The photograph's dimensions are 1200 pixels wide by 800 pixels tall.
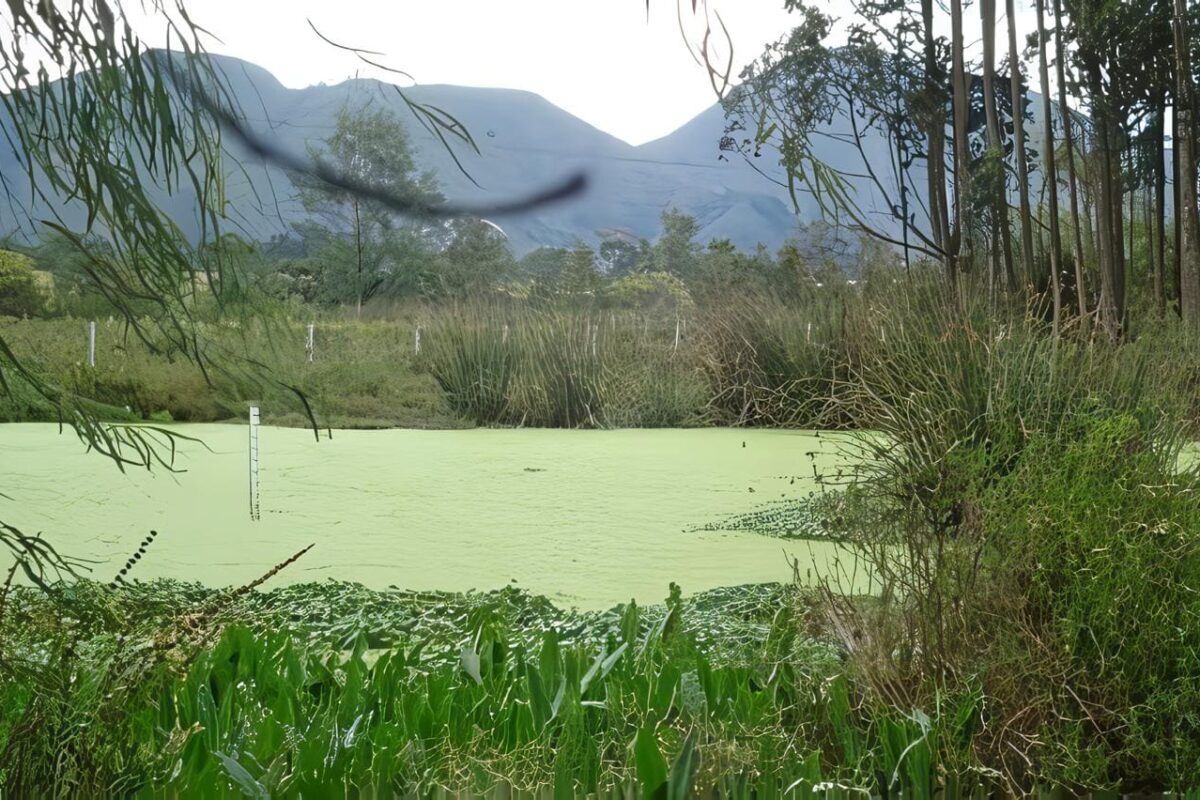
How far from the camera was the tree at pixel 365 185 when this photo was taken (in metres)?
2.69

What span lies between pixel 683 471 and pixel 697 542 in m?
0.55

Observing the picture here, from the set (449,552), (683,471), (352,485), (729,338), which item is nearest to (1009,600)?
(449,552)

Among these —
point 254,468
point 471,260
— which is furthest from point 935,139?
point 254,468

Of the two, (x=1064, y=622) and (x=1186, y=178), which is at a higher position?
(x=1186, y=178)

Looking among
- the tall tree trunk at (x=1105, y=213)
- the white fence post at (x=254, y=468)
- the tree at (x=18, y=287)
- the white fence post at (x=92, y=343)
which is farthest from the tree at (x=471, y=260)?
the tall tree trunk at (x=1105, y=213)

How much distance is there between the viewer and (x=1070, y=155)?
2887 millimetres

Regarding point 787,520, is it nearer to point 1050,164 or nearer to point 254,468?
point 1050,164

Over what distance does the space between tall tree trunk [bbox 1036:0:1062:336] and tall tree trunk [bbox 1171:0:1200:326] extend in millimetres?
311

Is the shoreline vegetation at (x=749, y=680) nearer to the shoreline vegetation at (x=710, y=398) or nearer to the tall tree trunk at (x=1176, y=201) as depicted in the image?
the shoreline vegetation at (x=710, y=398)

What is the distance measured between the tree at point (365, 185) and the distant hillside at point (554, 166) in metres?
0.05

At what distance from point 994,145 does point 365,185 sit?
1.60 metres

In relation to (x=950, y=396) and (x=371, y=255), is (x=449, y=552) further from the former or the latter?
(x=950, y=396)

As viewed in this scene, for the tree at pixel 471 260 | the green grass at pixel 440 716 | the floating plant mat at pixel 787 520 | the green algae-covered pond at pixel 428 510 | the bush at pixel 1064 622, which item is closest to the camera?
the green grass at pixel 440 716

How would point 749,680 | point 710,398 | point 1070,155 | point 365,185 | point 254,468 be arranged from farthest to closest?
1. point 710,398
2. point 1070,155
3. point 254,468
4. point 365,185
5. point 749,680
